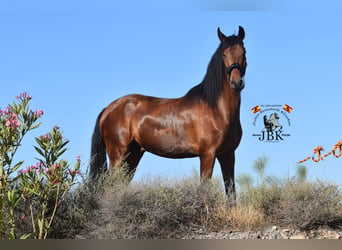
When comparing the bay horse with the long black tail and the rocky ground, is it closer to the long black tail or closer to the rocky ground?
the long black tail

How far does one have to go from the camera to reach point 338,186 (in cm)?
759

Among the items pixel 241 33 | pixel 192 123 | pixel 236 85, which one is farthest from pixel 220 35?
pixel 192 123

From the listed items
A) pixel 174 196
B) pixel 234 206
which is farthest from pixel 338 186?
pixel 174 196

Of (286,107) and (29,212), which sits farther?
(286,107)

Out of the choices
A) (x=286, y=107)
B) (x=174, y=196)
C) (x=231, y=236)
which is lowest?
(x=231, y=236)

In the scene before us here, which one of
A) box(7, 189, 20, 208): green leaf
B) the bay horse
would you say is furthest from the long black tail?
box(7, 189, 20, 208): green leaf

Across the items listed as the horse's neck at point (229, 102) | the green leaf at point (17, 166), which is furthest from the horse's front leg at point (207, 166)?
the green leaf at point (17, 166)

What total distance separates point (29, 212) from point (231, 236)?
299cm

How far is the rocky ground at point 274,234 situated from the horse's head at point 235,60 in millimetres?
2108

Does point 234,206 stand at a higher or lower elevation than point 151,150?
lower

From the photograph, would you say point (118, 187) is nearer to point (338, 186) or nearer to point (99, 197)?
point (99, 197)

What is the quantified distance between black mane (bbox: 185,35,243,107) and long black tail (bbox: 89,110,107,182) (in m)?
1.96

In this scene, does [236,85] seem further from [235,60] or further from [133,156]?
[133,156]

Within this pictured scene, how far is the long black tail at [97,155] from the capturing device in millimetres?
8430
